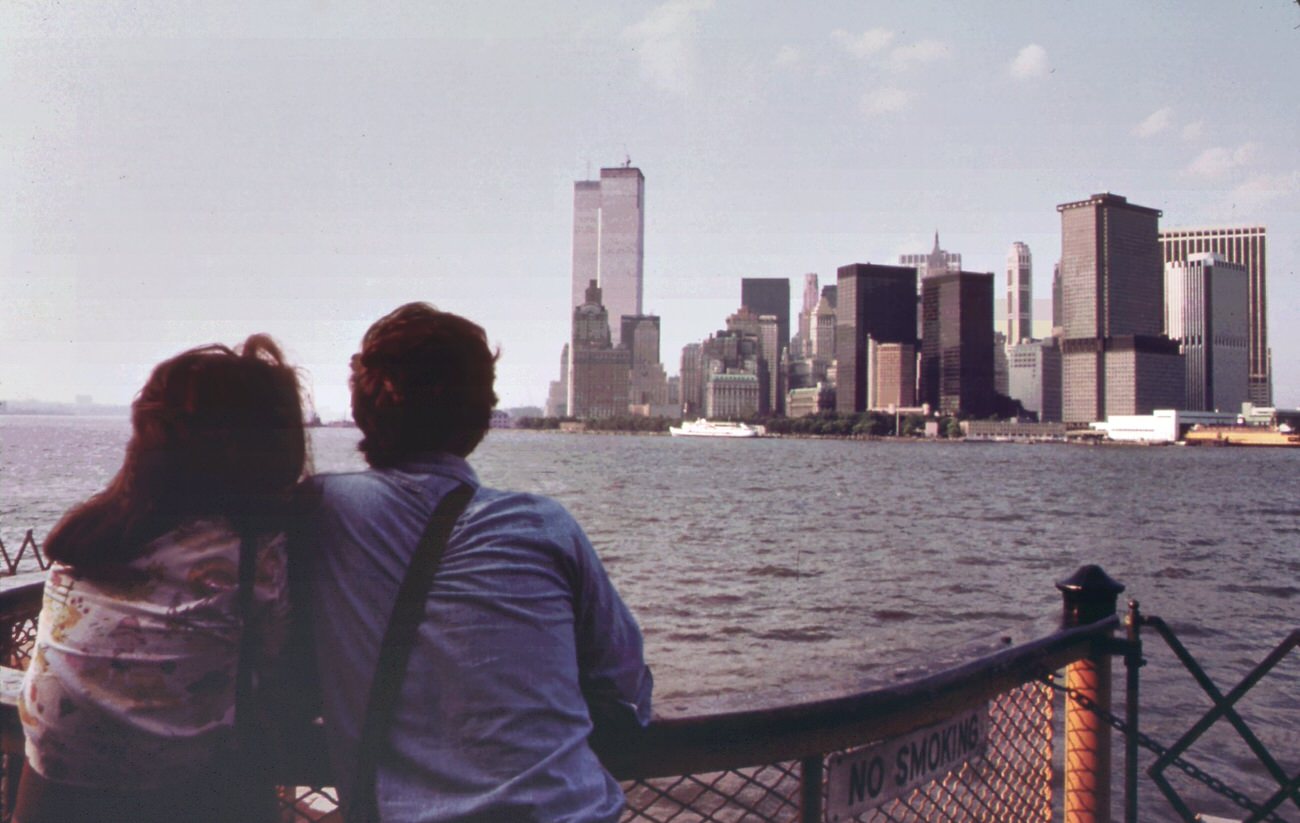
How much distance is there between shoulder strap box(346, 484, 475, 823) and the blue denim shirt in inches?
0.7

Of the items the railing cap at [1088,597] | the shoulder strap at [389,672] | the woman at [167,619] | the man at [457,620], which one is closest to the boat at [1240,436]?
the railing cap at [1088,597]

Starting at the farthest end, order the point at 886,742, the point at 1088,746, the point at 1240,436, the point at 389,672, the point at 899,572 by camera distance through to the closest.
A: the point at 1240,436
the point at 899,572
the point at 1088,746
the point at 886,742
the point at 389,672

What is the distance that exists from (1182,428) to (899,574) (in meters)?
187

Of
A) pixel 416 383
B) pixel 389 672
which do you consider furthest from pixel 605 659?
pixel 416 383

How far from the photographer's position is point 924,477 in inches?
3147

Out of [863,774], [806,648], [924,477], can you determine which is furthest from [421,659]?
[924,477]

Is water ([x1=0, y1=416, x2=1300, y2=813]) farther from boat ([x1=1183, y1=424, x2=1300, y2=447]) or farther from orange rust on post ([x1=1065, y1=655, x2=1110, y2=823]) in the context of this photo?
boat ([x1=1183, y1=424, x2=1300, y2=447])

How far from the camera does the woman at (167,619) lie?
6.86 ft

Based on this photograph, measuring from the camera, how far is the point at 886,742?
8.62 feet

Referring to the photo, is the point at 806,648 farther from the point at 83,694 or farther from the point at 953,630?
the point at 83,694

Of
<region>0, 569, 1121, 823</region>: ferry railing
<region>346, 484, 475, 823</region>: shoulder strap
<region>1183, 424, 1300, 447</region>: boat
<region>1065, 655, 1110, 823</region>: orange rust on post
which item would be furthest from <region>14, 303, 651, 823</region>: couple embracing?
<region>1183, 424, 1300, 447</region>: boat

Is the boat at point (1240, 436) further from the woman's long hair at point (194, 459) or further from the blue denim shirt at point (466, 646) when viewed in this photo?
the woman's long hair at point (194, 459)

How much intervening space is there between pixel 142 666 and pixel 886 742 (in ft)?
5.59

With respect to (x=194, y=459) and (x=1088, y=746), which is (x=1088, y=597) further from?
(x=194, y=459)
